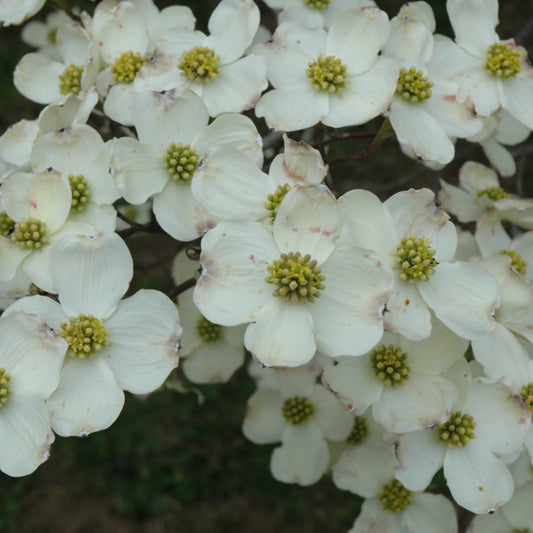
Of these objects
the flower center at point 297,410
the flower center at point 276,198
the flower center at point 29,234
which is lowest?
the flower center at point 297,410

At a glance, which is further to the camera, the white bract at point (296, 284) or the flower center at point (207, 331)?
the flower center at point (207, 331)

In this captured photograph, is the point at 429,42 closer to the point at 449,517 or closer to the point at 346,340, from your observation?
the point at 346,340

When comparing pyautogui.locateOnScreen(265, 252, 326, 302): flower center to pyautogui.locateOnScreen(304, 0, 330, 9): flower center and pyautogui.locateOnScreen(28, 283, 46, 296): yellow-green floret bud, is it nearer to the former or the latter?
pyautogui.locateOnScreen(28, 283, 46, 296): yellow-green floret bud

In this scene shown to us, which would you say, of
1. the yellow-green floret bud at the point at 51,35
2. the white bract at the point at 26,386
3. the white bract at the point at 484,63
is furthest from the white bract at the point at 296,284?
the yellow-green floret bud at the point at 51,35

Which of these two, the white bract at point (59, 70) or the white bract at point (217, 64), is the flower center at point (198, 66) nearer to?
the white bract at point (217, 64)

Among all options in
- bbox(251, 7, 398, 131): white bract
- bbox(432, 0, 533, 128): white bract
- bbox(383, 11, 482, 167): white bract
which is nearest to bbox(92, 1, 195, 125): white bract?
bbox(251, 7, 398, 131): white bract

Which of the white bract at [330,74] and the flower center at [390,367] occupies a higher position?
the white bract at [330,74]

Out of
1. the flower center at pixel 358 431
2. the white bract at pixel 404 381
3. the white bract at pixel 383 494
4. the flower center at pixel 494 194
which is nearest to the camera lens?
the white bract at pixel 404 381
